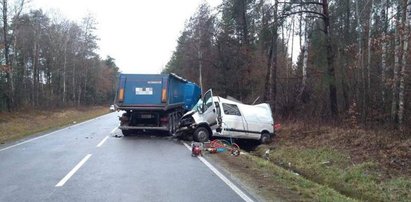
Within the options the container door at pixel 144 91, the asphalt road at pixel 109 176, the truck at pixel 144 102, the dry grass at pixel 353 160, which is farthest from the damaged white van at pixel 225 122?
the asphalt road at pixel 109 176

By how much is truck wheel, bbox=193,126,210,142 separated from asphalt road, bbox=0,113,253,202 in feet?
9.09

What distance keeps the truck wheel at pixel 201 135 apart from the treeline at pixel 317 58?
5.75 metres

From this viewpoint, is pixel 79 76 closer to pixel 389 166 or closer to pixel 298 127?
pixel 298 127

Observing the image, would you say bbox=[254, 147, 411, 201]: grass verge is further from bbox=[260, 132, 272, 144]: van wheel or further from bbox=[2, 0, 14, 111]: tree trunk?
bbox=[2, 0, 14, 111]: tree trunk


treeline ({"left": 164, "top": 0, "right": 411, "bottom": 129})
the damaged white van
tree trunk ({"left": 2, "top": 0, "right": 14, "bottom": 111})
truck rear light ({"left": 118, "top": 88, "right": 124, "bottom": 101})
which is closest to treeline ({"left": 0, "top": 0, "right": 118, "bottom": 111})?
tree trunk ({"left": 2, "top": 0, "right": 14, "bottom": 111})

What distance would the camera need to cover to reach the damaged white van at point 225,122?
61.3 ft

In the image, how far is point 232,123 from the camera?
18656 millimetres

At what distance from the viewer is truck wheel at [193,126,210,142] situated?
18.7 meters

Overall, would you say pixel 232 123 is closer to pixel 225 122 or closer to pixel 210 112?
pixel 225 122

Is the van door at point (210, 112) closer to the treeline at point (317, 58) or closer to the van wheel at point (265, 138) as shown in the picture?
the van wheel at point (265, 138)

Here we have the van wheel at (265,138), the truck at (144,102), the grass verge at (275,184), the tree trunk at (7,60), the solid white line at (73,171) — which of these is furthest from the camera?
the tree trunk at (7,60)

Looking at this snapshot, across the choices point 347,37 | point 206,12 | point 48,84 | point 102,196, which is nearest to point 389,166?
point 102,196

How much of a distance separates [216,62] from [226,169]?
Answer: 1359 inches

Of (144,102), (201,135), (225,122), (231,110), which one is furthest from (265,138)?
(144,102)
